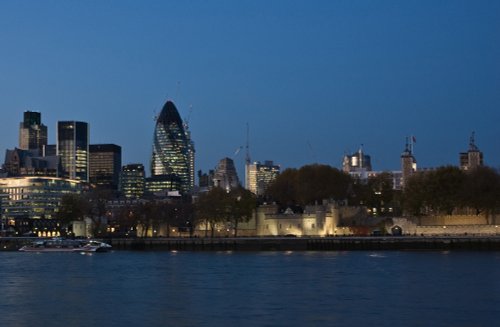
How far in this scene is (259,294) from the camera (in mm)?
58594

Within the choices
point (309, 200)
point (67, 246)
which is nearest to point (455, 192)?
point (309, 200)

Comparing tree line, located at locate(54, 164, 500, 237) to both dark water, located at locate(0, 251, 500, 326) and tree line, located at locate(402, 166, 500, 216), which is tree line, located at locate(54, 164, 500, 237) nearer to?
tree line, located at locate(402, 166, 500, 216)

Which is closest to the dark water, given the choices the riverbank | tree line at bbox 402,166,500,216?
the riverbank

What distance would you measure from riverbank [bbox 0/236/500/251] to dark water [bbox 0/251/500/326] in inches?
1284

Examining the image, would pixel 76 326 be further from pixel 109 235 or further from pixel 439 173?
pixel 109 235

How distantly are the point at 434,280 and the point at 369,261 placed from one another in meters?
27.7

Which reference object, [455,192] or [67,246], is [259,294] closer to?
[455,192]

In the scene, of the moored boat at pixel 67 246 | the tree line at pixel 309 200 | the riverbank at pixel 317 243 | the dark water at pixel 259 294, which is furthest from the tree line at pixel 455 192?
the moored boat at pixel 67 246

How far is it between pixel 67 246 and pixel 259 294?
83913 mm

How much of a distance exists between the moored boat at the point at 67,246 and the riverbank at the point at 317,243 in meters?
7.97

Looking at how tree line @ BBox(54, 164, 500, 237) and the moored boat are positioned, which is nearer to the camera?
tree line @ BBox(54, 164, 500, 237)

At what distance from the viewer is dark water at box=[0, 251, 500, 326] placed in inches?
1829

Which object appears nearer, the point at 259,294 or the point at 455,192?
the point at 259,294

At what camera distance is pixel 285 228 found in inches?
5694
